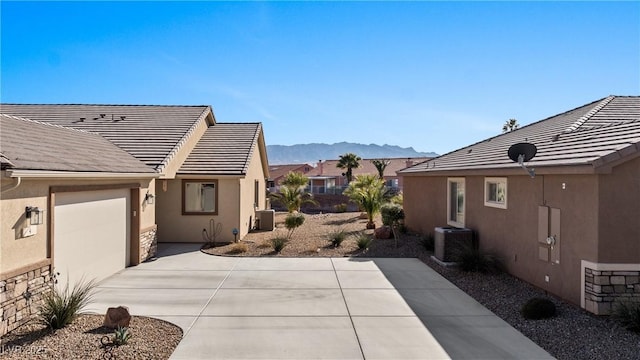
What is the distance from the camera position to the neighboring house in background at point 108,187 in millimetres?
6961

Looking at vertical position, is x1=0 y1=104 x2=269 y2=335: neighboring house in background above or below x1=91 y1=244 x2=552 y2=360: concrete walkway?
above

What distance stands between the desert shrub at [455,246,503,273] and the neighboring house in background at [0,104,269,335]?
28.2 ft

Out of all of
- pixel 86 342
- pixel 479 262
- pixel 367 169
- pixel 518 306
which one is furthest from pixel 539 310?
pixel 367 169

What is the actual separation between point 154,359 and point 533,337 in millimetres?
5869

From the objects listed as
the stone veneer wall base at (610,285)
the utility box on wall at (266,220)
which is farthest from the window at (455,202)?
the utility box on wall at (266,220)

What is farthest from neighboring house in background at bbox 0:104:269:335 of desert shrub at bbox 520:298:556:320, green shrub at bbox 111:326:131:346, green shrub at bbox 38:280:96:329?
desert shrub at bbox 520:298:556:320

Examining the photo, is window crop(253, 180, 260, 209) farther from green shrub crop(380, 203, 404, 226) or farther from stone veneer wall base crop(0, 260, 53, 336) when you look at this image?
stone veneer wall base crop(0, 260, 53, 336)

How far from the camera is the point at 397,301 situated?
8.43 metres

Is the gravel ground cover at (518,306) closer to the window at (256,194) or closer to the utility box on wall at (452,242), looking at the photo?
the utility box on wall at (452,242)

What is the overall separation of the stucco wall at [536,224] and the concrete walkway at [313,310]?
165cm

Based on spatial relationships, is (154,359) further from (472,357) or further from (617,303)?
(617,303)

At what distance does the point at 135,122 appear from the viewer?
17.5m

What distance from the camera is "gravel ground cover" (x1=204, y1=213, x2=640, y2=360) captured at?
5980mm

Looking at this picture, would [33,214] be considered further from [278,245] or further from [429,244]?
[429,244]
